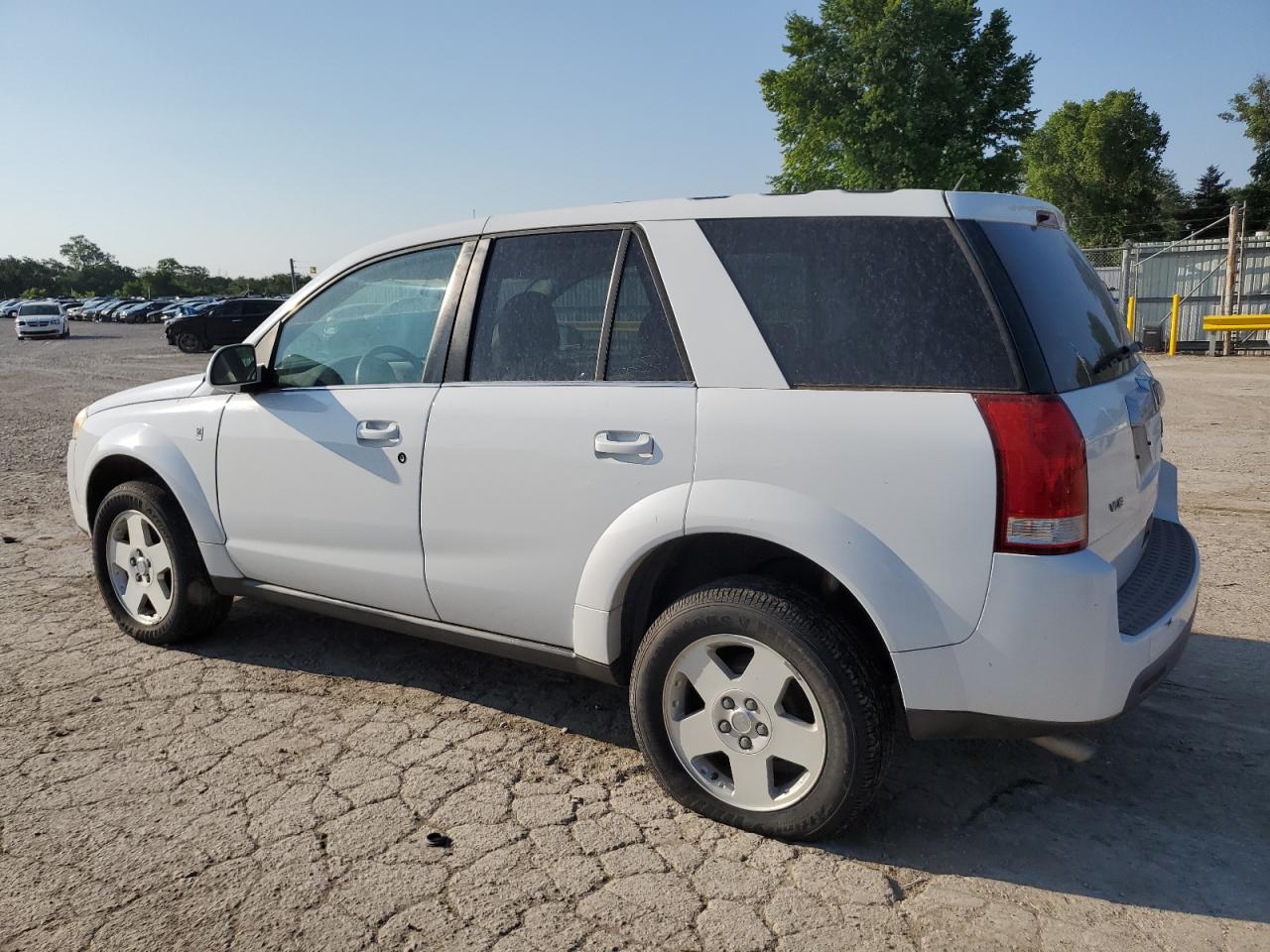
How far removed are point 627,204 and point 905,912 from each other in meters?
2.24

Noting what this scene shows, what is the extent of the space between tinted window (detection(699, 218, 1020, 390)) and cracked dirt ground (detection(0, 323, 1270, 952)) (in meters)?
1.35

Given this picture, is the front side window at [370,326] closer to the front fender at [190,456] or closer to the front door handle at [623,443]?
the front fender at [190,456]

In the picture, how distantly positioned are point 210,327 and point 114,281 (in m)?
111

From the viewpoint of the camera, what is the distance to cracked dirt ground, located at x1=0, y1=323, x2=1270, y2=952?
2.46m

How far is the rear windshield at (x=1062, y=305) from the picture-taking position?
99.0 inches

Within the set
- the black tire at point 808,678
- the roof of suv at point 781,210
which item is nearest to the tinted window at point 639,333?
the roof of suv at point 781,210

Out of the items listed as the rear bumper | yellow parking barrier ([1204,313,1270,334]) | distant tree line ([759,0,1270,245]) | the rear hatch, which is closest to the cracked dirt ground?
the rear bumper

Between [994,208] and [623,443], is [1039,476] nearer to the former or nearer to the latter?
[994,208]

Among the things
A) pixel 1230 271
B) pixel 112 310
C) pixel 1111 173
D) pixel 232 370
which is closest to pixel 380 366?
pixel 232 370

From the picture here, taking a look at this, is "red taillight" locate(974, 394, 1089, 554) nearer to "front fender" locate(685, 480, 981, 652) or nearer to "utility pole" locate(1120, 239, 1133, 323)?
"front fender" locate(685, 480, 981, 652)

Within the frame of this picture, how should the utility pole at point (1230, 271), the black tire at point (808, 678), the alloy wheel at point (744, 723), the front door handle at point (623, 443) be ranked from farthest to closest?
the utility pole at point (1230, 271)
the front door handle at point (623, 443)
the alloy wheel at point (744, 723)
the black tire at point (808, 678)

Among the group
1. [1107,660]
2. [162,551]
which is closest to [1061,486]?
[1107,660]

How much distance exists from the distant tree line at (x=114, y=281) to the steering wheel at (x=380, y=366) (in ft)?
364

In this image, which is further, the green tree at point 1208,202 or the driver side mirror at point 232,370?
the green tree at point 1208,202
